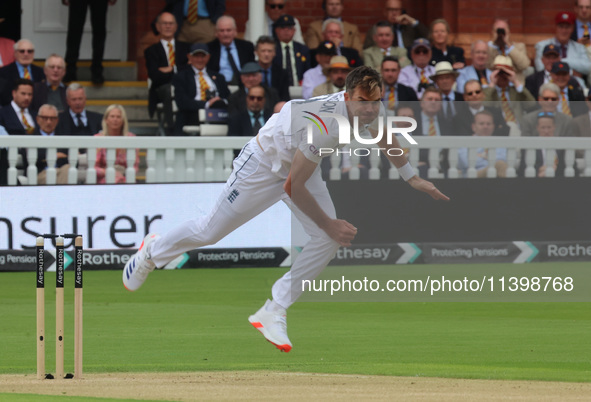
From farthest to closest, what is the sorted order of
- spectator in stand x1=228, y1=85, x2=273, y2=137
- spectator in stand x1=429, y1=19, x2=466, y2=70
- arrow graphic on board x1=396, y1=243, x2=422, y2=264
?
1. spectator in stand x1=429, y1=19, x2=466, y2=70
2. spectator in stand x1=228, y1=85, x2=273, y2=137
3. arrow graphic on board x1=396, y1=243, x2=422, y2=264

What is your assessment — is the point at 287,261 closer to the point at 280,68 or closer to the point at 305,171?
the point at 280,68

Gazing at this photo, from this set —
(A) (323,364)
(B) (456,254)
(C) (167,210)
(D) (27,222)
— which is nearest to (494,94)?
(B) (456,254)

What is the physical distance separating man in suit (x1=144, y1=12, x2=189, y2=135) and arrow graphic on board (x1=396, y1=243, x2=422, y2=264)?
13.6 ft

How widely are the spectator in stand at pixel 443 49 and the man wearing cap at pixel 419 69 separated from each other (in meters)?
0.58

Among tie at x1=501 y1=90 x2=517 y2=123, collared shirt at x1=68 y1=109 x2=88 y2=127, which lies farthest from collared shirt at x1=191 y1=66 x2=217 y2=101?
tie at x1=501 y1=90 x2=517 y2=123

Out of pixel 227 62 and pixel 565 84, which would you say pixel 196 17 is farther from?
pixel 565 84

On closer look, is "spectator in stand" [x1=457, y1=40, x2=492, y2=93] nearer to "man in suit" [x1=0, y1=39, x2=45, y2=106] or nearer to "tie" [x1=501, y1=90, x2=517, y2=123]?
"tie" [x1=501, y1=90, x2=517, y2=123]

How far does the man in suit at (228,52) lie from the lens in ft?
54.1

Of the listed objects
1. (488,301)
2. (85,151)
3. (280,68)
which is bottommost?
(488,301)

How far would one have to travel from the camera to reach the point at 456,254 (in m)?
14.6

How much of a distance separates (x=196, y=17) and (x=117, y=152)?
147 inches

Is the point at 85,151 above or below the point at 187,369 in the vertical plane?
above

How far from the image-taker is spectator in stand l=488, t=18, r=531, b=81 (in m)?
17.6

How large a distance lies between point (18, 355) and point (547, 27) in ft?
45.4
